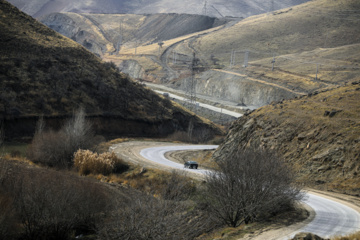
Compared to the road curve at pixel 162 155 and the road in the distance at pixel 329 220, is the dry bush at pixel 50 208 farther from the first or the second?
the road curve at pixel 162 155

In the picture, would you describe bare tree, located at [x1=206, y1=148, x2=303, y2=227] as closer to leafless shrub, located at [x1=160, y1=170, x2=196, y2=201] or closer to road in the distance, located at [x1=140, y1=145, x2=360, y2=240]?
road in the distance, located at [x1=140, y1=145, x2=360, y2=240]

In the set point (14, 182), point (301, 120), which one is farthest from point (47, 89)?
point (14, 182)

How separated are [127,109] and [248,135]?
2652 centimetres

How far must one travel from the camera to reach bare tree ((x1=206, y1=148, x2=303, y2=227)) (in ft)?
62.3

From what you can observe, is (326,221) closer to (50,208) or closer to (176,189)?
(176,189)

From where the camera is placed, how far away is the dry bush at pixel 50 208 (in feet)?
53.8

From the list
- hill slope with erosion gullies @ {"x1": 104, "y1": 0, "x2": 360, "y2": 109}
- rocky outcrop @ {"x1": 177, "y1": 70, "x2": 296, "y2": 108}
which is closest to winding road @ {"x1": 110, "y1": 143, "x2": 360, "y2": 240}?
hill slope with erosion gullies @ {"x1": 104, "y1": 0, "x2": 360, "y2": 109}

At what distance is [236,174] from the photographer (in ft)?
63.5

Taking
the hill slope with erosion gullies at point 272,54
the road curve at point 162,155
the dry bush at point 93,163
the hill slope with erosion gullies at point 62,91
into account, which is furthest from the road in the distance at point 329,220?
the hill slope with erosion gullies at point 272,54

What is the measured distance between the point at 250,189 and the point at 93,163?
783 inches

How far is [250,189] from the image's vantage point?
18.9 m

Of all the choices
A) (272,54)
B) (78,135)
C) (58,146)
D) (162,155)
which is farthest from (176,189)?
(272,54)

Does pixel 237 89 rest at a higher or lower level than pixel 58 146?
higher

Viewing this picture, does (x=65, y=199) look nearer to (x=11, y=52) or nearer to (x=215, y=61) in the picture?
(x=11, y=52)
